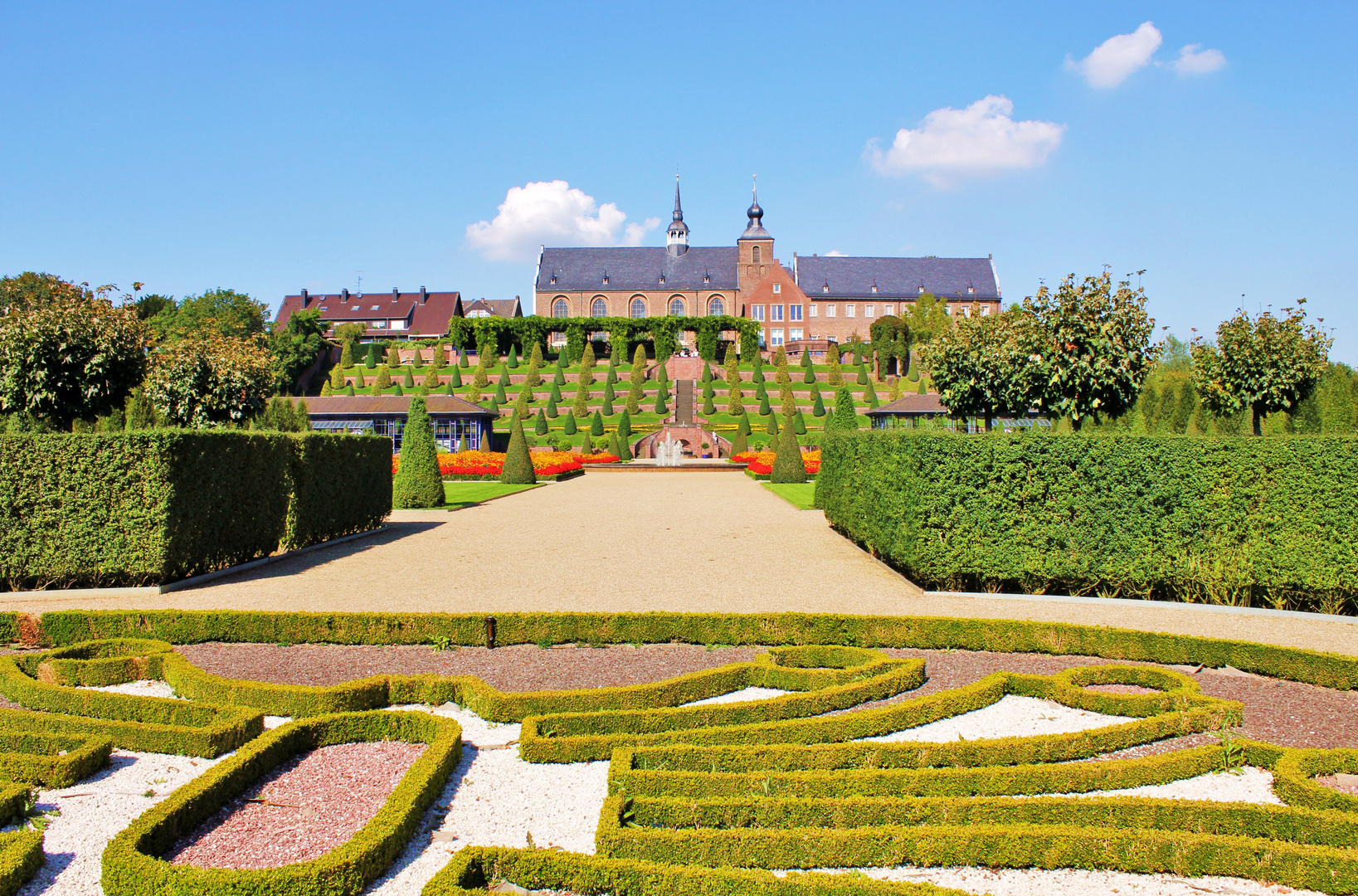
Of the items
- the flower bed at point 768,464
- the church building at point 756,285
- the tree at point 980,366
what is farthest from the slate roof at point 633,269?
the tree at point 980,366

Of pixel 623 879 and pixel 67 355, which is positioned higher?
pixel 67 355

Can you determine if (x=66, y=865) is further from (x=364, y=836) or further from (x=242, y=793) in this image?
(x=364, y=836)

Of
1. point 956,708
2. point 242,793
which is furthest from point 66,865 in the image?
point 956,708

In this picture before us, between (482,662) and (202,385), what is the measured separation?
1685 cm

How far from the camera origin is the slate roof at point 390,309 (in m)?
81.6

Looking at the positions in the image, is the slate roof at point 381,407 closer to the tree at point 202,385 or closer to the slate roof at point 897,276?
the tree at point 202,385

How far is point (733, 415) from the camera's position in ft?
164

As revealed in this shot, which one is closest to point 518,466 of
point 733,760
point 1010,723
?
point 1010,723

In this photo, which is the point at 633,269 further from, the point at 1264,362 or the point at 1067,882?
the point at 1067,882

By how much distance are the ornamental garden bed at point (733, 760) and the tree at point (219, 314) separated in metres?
58.4

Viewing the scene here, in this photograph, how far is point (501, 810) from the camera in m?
3.34

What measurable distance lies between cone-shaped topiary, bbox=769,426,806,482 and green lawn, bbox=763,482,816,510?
0.31m

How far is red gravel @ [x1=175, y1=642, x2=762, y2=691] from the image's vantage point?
5250 millimetres

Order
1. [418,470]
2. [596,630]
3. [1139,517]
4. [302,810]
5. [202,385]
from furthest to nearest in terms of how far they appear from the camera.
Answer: [202,385] < [418,470] < [1139,517] < [596,630] < [302,810]
